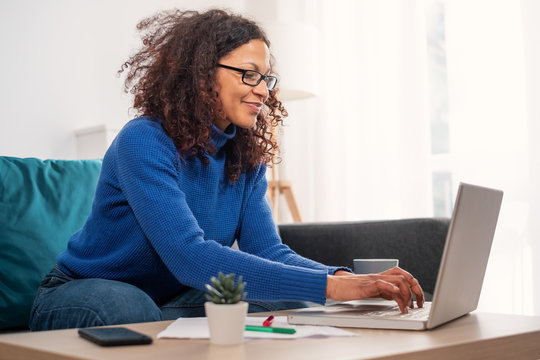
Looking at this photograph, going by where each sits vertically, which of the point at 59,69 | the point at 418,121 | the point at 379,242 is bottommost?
the point at 379,242

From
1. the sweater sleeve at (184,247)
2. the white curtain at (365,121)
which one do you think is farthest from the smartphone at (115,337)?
the white curtain at (365,121)

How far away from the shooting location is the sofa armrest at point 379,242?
6.26 feet

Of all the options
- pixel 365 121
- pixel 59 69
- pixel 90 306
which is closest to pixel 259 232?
pixel 90 306

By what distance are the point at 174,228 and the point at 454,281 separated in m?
0.49

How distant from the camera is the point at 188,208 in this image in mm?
1237

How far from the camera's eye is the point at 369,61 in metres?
3.13

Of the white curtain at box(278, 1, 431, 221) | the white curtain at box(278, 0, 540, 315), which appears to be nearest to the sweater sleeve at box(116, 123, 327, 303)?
the white curtain at box(278, 0, 540, 315)

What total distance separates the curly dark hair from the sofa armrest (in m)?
0.52

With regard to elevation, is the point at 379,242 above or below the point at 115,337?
below

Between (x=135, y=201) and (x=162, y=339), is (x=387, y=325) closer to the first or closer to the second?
(x=162, y=339)

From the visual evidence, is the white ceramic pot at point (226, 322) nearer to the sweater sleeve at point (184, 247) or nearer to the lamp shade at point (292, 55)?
the sweater sleeve at point (184, 247)

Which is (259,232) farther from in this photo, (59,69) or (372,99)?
(59,69)

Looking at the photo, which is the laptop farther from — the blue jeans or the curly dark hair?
the curly dark hair

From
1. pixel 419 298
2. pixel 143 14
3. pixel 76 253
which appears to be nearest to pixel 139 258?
pixel 76 253
